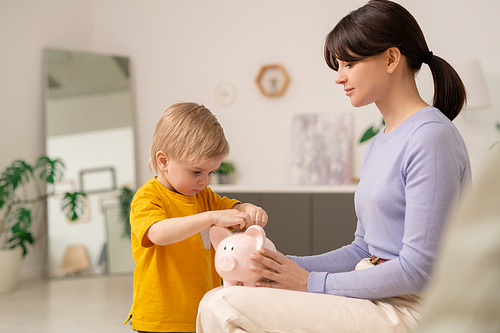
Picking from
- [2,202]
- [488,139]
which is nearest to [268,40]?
[488,139]

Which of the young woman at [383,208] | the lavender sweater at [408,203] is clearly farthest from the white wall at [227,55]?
the lavender sweater at [408,203]

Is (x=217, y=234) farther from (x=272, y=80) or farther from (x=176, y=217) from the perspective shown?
(x=272, y=80)

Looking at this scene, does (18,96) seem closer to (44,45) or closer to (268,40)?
(44,45)

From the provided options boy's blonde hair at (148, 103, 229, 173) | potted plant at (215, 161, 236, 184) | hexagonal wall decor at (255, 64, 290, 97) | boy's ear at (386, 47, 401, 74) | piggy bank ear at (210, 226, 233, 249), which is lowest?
piggy bank ear at (210, 226, 233, 249)

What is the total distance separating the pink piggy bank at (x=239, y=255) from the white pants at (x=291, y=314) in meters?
0.11

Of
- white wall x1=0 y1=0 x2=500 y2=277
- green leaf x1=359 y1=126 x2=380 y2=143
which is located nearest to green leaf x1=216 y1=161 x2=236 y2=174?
white wall x1=0 y1=0 x2=500 y2=277

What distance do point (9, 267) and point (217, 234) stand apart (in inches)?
119

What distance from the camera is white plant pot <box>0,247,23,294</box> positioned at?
133 inches

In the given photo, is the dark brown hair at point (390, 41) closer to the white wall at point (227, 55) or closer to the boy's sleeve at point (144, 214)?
the boy's sleeve at point (144, 214)

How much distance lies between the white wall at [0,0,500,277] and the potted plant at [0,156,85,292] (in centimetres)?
31

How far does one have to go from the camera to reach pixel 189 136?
46.1 inches

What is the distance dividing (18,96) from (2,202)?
45.6 inches

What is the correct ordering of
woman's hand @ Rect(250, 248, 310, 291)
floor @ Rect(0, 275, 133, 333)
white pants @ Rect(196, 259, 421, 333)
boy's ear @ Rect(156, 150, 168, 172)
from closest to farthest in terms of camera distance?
white pants @ Rect(196, 259, 421, 333) → woman's hand @ Rect(250, 248, 310, 291) → boy's ear @ Rect(156, 150, 168, 172) → floor @ Rect(0, 275, 133, 333)

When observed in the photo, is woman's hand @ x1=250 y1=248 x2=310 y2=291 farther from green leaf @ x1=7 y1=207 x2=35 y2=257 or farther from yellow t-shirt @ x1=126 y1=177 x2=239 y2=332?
green leaf @ x1=7 y1=207 x2=35 y2=257
